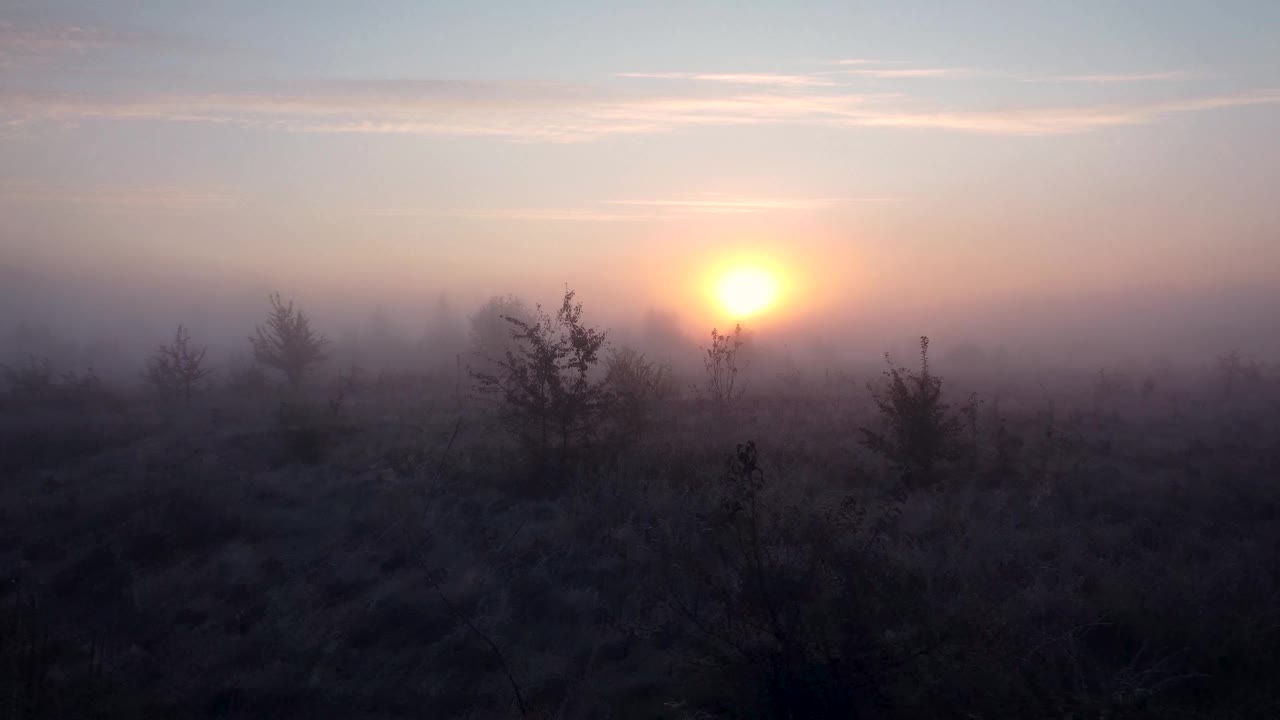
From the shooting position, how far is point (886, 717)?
17.7ft

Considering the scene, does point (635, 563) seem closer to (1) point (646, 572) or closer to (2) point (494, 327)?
(1) point (646, 572)

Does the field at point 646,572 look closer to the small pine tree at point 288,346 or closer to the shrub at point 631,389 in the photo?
the shrub at point 631,389

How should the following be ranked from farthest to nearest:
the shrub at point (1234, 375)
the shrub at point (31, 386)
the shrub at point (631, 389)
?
the shrub at point (1234, 375)
the shrub at point (31, 386)
the shrub at point (631, 389)

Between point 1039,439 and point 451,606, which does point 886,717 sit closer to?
point 451,606

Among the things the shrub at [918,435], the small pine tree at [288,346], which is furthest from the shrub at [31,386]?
the shrub at [918,435]

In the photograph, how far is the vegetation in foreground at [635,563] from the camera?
612 centimetres

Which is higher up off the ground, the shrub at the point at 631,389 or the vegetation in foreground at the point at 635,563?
the shrub at the point at 631,389

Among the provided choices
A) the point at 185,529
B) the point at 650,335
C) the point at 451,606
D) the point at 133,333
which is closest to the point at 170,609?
the point at 185,529

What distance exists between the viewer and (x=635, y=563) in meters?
9.51

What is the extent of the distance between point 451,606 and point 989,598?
227 inches

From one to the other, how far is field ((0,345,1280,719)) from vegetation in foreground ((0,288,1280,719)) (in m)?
0.04

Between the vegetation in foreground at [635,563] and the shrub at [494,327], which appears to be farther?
the shrub at [494,327]

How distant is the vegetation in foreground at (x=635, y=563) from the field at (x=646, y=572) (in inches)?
1.7

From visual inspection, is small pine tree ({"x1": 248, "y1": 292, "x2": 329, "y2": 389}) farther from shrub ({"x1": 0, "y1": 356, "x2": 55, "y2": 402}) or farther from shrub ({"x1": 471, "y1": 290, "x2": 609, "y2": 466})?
shrub ({"x1": 471, "y1": 290, "x2": 609, "y2": 466})
